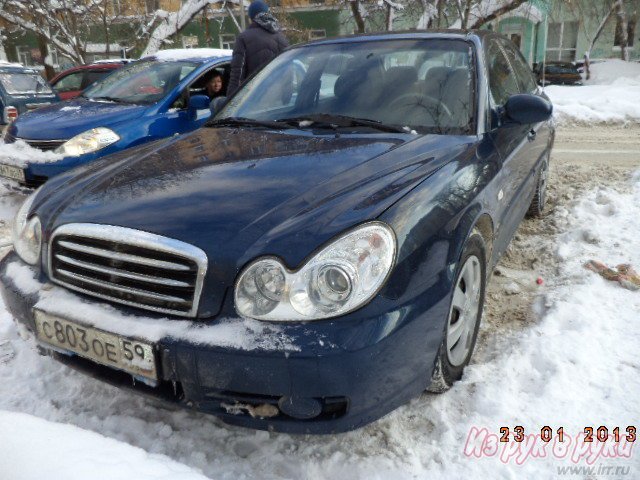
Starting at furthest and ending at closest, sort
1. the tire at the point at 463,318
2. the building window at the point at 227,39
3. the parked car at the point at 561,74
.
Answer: the building window at the point at 227,39, the parked car at the point at 561,74, the tire at the point at 463,318

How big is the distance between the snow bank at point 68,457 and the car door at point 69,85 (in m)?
10.6

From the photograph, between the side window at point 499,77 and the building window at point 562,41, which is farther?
the building window at point 562,41

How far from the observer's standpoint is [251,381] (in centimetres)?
168

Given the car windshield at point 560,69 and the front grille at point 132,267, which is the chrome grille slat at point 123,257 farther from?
the car windshield at point 560,69

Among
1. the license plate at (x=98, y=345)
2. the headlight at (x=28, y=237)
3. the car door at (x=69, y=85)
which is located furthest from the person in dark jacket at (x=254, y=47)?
the car door at (x=69, y=85)

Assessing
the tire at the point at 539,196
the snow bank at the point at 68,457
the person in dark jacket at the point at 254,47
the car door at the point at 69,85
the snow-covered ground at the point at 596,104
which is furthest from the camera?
the car door at the point at 69,85

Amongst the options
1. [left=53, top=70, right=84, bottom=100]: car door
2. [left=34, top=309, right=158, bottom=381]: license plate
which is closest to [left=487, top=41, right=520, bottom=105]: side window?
[left=34, top=309, right=158, bottom=381]: license plate

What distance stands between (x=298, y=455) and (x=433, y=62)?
2.14 m

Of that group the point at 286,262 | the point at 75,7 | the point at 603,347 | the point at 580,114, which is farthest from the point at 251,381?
the point at 75,7

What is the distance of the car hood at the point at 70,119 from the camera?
4949mm

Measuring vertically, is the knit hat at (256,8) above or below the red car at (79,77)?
above

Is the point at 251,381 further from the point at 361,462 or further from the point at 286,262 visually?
the point at 361,462

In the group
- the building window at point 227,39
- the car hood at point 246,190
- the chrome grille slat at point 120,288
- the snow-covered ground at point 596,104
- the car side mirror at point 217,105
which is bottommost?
the snow-covered ground at point 596,104

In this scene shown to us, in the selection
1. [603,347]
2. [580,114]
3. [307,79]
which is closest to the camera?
[603,347]
